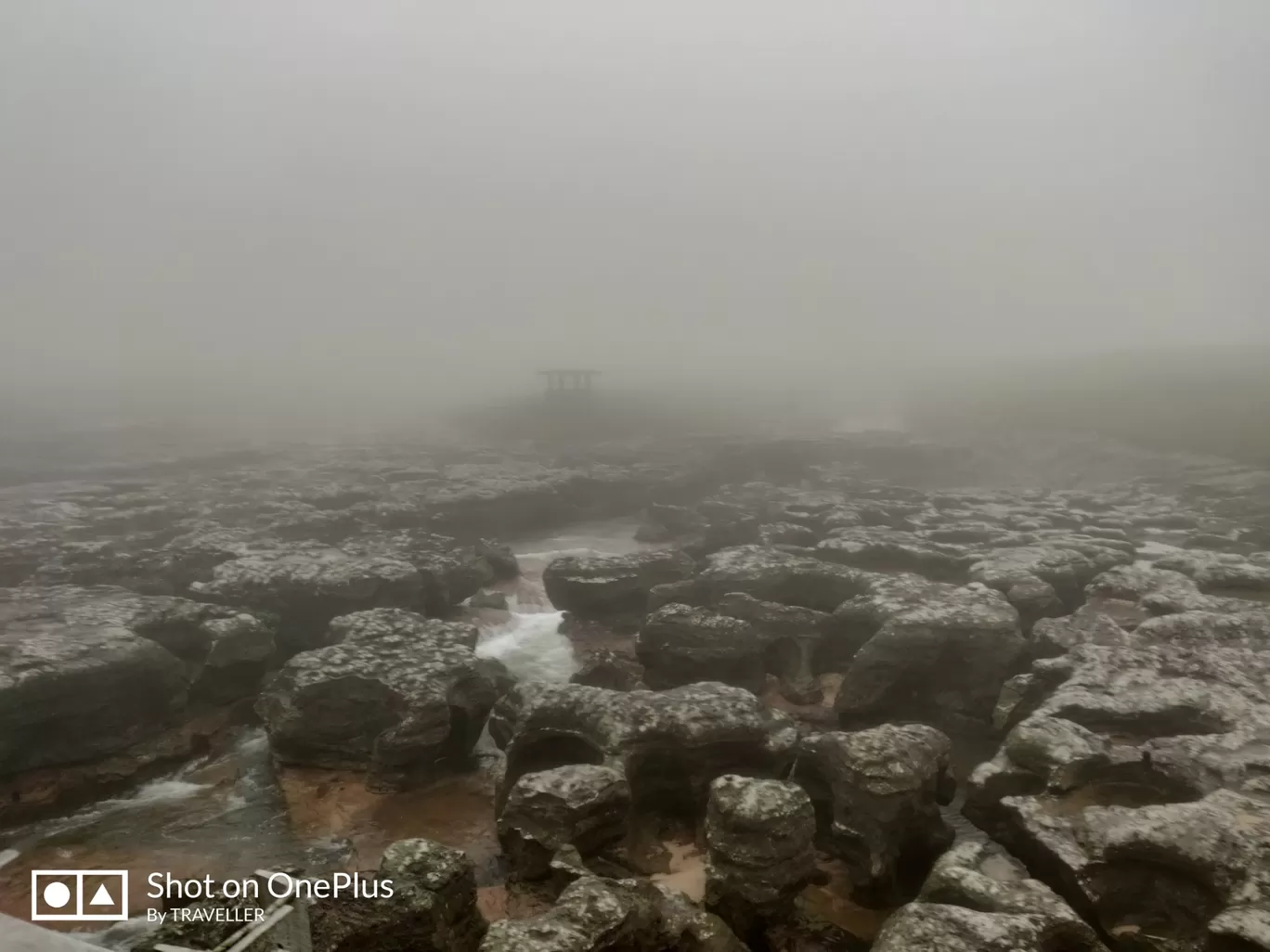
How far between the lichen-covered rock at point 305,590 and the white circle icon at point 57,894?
9468mm

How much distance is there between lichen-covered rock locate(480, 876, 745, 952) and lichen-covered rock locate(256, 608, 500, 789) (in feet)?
21.7

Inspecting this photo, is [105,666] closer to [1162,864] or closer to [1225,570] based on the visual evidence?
[1162,864]

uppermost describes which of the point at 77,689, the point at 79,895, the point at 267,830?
the point at 77,689

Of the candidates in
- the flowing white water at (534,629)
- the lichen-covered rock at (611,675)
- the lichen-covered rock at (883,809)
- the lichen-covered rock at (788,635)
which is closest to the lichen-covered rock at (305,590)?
the flowing white water at (534,629)

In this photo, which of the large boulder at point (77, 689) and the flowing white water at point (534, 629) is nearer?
the large boulder at point (77, 689)

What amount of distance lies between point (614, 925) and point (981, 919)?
4644 millimetres

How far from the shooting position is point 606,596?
83.0 feet

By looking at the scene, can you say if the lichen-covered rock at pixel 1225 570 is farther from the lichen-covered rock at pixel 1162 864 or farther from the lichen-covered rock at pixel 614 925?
the lichen-covered rock at pixel 614 925

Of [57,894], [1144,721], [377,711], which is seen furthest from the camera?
[377,711]

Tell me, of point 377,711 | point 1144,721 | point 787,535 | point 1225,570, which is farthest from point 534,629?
point 1225,570

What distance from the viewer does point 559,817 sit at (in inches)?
483

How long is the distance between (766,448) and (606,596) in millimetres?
31266

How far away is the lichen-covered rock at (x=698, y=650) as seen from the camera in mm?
19562

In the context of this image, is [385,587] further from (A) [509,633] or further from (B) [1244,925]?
(B) [1244,925]
